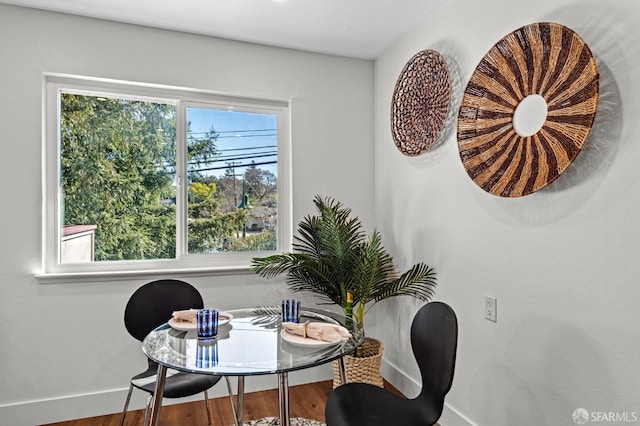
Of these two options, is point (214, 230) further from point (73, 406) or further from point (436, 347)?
point (436, 347)

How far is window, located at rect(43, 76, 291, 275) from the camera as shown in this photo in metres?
2.42

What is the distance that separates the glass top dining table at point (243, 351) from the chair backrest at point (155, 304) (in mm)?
420

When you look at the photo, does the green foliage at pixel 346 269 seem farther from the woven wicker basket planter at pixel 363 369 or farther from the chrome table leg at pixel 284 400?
the chrome table leg at pixel 284 400

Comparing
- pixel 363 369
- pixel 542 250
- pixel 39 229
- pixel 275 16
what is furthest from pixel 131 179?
pixel 542 250

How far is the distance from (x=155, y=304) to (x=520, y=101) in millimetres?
2135

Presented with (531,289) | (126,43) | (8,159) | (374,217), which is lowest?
(531,289)

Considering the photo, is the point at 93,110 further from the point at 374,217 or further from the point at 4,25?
the point at 374,217

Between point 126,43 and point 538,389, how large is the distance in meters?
2.98

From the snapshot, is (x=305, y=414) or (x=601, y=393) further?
(x=305, y=414)

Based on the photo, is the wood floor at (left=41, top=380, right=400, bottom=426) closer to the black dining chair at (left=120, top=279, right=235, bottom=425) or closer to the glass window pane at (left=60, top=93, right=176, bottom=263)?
the black dining chair at (left=120, top=279, right=235, bottom=425)

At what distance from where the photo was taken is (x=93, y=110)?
8.15 feet

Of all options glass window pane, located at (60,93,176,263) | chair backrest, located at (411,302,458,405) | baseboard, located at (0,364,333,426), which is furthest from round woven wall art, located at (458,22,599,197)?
baseboard, located at (0,364,333,426)

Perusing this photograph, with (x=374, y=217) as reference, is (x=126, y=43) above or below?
above

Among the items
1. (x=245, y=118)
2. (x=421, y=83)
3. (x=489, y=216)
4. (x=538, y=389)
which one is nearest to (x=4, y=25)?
(x=245, y=118)
